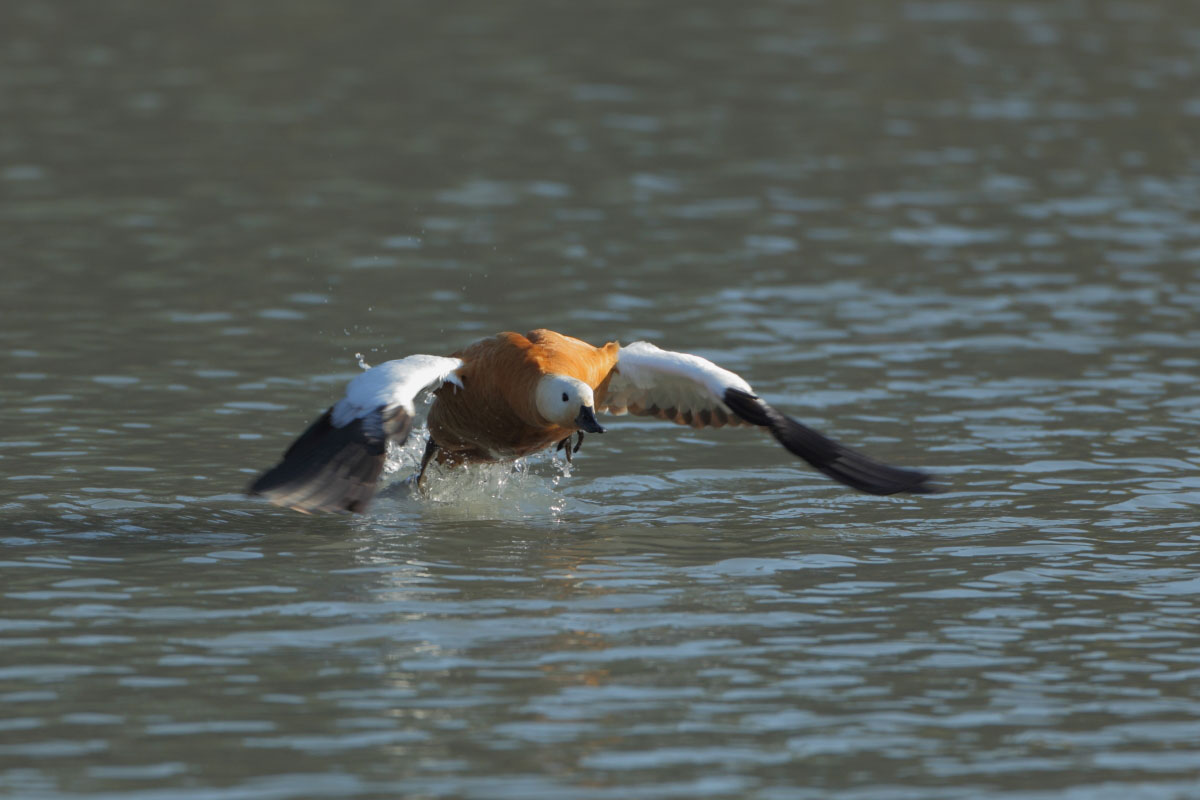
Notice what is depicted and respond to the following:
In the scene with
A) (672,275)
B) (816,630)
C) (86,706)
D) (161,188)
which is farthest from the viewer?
(161,188)

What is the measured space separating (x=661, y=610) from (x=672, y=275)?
7.96 meters

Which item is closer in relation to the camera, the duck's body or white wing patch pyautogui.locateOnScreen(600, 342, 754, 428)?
the duck's body

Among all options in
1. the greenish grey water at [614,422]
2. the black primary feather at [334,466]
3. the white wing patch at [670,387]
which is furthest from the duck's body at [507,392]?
the black primary feather at [334,466]

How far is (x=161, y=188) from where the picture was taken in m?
18.5

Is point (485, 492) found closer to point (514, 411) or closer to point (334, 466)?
point (514, 411)

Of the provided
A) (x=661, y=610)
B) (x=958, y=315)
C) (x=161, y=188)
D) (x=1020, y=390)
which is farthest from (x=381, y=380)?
(x=161, y=188)

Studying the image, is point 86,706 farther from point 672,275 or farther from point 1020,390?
point 672,275

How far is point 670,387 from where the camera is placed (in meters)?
10.9

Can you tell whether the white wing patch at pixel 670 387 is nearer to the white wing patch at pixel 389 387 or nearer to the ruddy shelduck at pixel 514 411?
the ruddy shelduck at pixel 514 411

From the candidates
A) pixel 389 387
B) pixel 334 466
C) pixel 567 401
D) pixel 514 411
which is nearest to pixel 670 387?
pixel 514 411

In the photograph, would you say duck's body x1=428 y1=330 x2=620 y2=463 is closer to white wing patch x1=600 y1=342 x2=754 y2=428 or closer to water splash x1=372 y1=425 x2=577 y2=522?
white wing patch x1=600 y1=342 x2=754 y2=428

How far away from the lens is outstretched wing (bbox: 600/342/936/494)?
9.77 meters

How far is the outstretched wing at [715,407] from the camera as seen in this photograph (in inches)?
385

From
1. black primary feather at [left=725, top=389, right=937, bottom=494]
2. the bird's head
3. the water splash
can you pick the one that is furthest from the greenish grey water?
the bird's head
